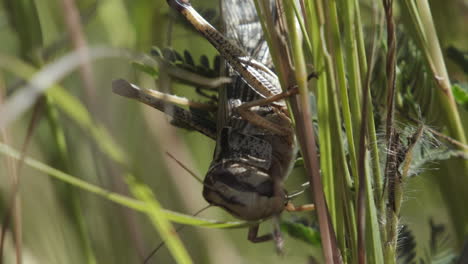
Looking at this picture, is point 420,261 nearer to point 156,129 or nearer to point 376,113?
point 376,113

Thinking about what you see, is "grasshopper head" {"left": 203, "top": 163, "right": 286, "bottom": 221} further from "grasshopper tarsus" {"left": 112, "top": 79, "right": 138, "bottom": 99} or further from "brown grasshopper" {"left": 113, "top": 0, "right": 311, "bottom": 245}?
"grasshopper tarsus" {"left": 112, "top": 79, "right": 138, "bottom": 99}

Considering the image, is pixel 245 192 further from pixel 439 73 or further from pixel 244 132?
pixel 439 73

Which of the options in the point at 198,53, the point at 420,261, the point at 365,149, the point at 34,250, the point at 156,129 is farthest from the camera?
the point at 198,53

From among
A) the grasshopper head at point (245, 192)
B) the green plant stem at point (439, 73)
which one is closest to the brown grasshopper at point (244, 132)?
the grasshopper head at point (245, 192)

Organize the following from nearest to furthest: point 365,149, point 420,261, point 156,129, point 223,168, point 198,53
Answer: point 365,149 → point 223,168 → point 420,261 → point 156,129 → point 198,53

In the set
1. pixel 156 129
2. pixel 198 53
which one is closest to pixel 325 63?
pixel 156 129

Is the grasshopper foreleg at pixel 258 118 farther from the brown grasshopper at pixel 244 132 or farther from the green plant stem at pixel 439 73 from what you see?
the green plant stem at pixel 439 73
